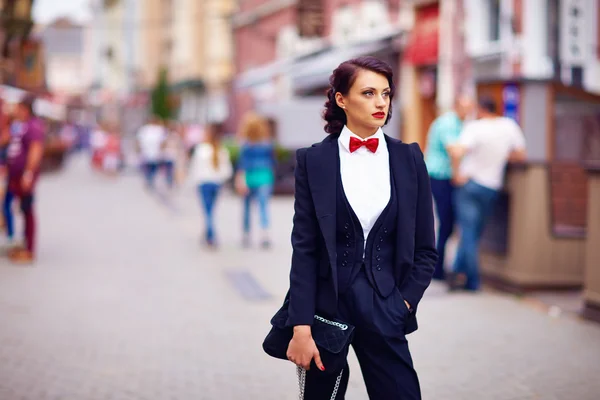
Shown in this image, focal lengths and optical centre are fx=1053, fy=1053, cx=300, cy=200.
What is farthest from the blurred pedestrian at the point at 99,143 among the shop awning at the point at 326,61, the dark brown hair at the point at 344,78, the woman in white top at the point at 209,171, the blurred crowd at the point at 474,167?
the dark brown hair at the point at 344,78

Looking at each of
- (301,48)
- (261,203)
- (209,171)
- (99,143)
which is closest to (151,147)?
(99,143)

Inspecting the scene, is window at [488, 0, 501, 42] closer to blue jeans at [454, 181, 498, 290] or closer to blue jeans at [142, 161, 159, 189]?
blue jeans at [142, 161, 159, 189]

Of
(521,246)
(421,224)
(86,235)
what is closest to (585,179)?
(521,246)

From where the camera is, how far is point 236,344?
280 inches

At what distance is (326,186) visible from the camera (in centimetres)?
349

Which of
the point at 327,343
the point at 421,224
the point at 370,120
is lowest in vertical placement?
the point at 327,343

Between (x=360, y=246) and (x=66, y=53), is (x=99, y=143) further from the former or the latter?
(x=66, y=53)

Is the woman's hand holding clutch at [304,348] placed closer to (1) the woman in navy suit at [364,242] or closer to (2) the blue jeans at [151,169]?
(1) the woman in navy suit at [364,242]

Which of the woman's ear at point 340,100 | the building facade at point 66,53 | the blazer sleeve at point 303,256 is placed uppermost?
the building facade at point 66,53

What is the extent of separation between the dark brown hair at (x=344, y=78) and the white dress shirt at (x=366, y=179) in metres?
0.13

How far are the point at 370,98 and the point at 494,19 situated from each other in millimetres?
18405

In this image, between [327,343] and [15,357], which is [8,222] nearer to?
[15,357]

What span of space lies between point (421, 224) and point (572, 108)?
12.0 meters

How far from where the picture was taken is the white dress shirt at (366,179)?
3.53 m
